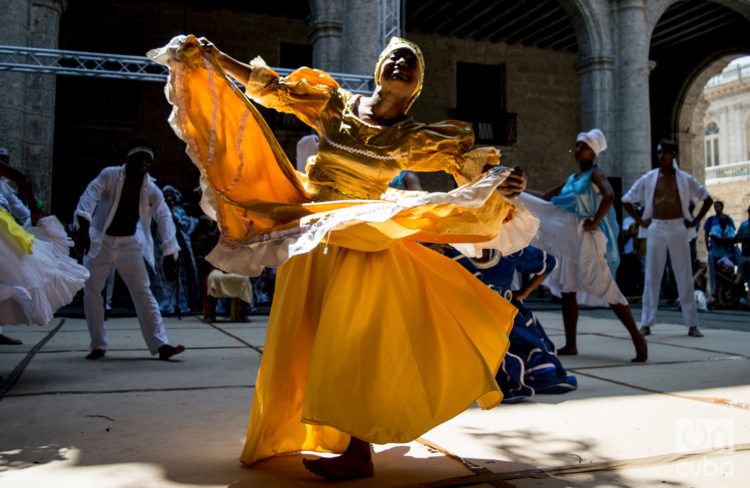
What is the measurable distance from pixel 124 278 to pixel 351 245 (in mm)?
3866

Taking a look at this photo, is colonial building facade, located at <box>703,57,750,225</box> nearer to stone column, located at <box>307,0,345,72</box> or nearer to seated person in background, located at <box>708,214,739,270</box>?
seated person in background, located at <box>708,214,739,270</box>

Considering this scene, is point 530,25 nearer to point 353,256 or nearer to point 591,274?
point 591,274

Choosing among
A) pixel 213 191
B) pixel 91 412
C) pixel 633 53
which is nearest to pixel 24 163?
pixel 91 412

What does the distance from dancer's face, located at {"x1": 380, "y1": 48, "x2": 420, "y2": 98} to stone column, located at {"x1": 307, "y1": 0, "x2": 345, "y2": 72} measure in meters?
Answer: 10.1

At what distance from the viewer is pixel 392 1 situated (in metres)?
10.6

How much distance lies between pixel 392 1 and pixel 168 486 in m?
9.53

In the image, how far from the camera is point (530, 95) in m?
20.1

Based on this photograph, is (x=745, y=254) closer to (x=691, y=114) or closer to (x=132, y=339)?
(x=132, y=339)

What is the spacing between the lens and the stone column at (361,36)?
11.8m

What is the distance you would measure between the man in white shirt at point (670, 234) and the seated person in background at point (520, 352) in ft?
11.4

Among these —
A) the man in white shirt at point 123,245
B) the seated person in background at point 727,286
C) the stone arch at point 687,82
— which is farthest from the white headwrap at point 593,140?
the stone arch at point 687,82

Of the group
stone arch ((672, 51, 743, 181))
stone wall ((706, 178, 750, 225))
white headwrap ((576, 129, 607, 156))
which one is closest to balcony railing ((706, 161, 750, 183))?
stone wall ((706, 178, 750, 225))

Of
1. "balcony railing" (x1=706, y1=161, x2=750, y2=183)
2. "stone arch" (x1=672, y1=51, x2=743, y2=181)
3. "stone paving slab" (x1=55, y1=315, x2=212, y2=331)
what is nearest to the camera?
"stone paving slab" (x1=55, y1=315, x2=212, y2=331)

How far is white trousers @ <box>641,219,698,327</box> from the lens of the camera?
24.2 feet
